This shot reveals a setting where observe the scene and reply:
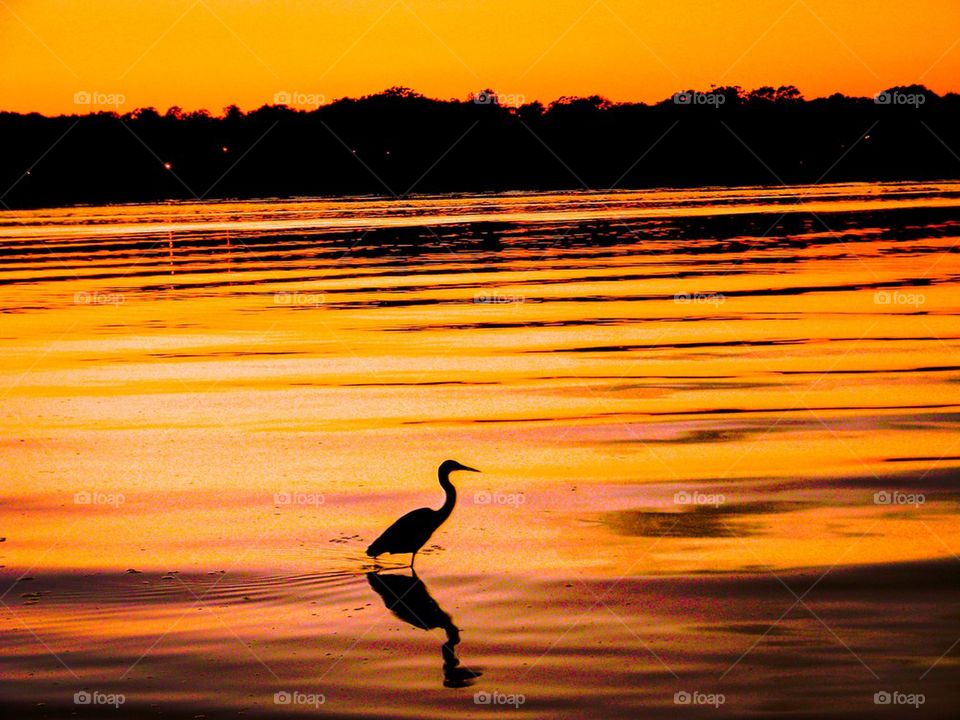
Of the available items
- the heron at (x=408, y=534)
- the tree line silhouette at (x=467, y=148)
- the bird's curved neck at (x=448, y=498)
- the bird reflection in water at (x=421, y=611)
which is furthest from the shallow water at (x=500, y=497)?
the tree line silhouette at (x=467, y=148)

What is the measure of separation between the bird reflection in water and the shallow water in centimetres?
7

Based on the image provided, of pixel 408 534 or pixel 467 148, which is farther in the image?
pixel 467 148

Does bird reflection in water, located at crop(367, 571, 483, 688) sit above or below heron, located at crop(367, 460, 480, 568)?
below

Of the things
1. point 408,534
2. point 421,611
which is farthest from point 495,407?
point 421,611

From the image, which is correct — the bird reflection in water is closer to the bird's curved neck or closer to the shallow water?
the shallow water

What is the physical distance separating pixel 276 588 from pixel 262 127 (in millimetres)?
162396

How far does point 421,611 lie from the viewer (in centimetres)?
1108

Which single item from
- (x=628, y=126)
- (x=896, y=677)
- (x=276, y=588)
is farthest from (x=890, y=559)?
(x=628, y=126)

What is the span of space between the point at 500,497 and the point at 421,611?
3473 mm

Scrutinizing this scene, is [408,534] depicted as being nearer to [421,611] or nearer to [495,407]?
[421,611]

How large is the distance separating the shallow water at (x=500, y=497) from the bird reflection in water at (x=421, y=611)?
72 mm

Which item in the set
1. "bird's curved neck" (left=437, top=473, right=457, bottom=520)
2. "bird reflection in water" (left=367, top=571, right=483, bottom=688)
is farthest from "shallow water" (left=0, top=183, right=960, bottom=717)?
"bird's curved neck" (left=437, top=473, right=457, bottom=520)

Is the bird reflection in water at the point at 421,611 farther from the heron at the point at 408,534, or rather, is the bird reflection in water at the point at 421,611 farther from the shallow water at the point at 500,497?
the heron at the point at 408,534

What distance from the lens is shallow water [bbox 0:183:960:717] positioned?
984cm
